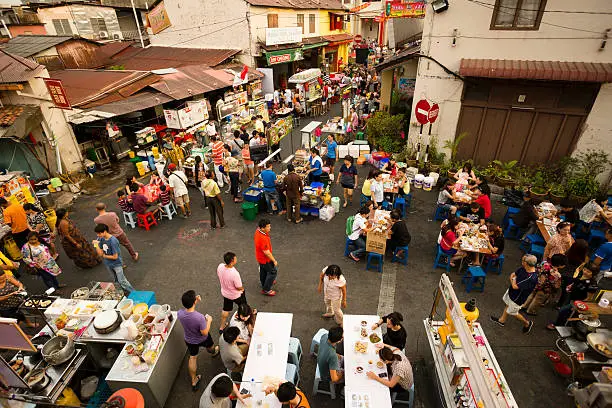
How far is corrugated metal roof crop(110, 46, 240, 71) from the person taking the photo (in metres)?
21.7

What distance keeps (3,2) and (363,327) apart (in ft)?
115

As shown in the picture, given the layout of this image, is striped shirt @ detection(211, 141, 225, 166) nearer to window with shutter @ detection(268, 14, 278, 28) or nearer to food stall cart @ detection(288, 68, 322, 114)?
food stall cart @ detection(288, 68, 322, 114)

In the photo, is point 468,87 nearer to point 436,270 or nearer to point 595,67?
point 595,67

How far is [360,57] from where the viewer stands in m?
43.9

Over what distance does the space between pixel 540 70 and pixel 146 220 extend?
14.8 metres

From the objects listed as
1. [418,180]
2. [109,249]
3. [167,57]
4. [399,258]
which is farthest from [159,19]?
→ [399,258]

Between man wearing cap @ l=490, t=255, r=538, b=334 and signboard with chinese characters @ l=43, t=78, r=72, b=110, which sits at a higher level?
signboard with chinese characters @ l=43, t=78, r=72, b=110

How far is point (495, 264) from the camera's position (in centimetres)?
903

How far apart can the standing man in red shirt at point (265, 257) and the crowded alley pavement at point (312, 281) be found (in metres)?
0.36

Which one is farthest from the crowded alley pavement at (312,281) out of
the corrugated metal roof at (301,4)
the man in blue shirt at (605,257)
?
the corrugated metal roof at (301,4)

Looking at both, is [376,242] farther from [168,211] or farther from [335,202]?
[168,211]

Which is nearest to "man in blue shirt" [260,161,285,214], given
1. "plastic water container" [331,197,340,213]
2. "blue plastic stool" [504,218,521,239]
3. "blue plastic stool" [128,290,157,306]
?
"plastic water container" [331,197,340,213]

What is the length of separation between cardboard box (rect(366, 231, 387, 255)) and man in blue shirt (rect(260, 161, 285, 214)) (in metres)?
4.13

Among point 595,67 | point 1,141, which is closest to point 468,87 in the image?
point 595,67
